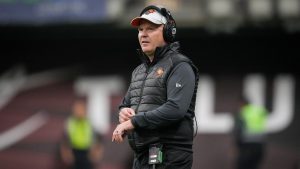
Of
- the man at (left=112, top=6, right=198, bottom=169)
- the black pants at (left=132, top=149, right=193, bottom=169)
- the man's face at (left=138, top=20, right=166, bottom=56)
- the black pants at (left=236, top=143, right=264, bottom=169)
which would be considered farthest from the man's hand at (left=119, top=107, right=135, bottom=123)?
the black pants at (left=236, top=143, right=264, bottom=169)

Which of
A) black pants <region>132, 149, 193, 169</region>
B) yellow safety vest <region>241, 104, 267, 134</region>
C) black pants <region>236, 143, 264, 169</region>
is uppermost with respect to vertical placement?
black pants <region>132, 149, 193, 169</region>

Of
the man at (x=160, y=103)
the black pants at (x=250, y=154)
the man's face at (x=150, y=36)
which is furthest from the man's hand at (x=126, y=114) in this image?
the black pants at (x=250, y=154)

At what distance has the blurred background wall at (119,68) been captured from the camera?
13289 millimetres

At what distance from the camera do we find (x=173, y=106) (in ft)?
16.1

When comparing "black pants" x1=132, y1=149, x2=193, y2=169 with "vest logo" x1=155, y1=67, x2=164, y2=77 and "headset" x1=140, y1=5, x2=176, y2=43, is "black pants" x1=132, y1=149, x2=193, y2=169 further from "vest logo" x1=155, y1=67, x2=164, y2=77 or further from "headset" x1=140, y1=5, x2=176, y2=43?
"headset" x1=140, y1=5, x2=176, y2=43

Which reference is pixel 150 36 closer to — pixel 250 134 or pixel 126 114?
pixel 126 114

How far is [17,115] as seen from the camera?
15188mm

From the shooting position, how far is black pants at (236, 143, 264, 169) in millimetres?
13328

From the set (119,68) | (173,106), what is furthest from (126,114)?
(119,68)

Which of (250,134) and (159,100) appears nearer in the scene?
(159,100)

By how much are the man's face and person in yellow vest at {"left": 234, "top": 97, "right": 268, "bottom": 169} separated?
802 centimetres

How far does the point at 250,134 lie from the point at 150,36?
8.27 metres

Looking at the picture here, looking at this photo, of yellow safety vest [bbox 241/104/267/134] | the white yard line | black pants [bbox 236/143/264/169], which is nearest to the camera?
yellow safety vest [bbox 241/104/267/134]

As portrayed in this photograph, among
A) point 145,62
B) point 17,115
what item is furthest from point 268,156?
point 145,62
